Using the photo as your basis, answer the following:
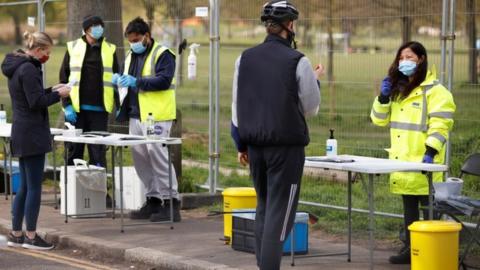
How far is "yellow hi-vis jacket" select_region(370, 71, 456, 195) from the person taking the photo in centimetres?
856

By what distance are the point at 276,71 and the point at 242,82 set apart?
307 mm

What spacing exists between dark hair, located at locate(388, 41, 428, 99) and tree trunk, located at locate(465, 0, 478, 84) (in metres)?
1.52

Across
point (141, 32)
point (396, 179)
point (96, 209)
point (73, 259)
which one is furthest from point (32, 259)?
point (396, 179)

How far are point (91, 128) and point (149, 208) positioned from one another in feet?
4.09

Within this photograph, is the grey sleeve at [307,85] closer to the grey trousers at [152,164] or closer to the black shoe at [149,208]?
the grey trousers at [152,164]

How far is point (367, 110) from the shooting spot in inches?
455

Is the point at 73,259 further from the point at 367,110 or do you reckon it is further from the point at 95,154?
the point at 367,110

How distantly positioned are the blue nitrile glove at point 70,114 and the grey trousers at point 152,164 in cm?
86

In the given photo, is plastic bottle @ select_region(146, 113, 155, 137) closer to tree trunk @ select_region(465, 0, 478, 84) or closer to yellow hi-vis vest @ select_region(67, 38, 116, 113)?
yellow hi-vis vest @ select_region(67, 38, 116, 113)

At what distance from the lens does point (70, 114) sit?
11.8 metres

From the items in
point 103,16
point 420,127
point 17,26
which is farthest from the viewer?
point 17,26

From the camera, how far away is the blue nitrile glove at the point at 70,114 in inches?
466

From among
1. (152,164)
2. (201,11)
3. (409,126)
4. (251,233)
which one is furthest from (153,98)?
(409,126)

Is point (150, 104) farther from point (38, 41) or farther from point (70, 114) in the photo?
point (38, 41)
